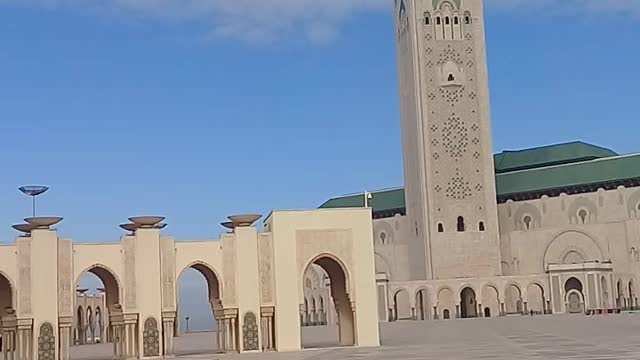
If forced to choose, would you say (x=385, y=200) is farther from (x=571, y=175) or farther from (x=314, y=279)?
(x=571, y=175)

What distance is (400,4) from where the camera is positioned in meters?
56.4

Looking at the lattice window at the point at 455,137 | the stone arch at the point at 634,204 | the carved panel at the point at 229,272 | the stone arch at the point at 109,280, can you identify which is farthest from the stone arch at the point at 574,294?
the stone arch at the point at 109,280

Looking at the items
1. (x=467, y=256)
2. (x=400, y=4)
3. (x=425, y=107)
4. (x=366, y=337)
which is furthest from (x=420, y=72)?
(x=366, y=337)

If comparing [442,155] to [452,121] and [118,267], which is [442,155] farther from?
[118,267]

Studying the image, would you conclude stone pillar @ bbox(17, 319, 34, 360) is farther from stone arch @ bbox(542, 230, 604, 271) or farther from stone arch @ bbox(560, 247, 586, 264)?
stone arch @ bbox(560, 247, 586, 264)

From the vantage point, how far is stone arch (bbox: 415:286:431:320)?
50969 mm

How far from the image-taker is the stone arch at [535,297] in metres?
50.5

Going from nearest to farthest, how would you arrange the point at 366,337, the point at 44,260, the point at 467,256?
1. the point at 44,260
2. the point at 366,337
3. the point at 467,256

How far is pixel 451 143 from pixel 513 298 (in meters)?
9.09

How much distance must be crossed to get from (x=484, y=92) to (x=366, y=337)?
108 ft

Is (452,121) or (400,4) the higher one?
(400,4)

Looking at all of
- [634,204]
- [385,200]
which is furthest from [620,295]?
[385,200]

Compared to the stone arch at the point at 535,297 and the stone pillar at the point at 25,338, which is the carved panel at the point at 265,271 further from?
the stone arch at the point at 535,297

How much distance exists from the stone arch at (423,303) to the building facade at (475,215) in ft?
0.18
